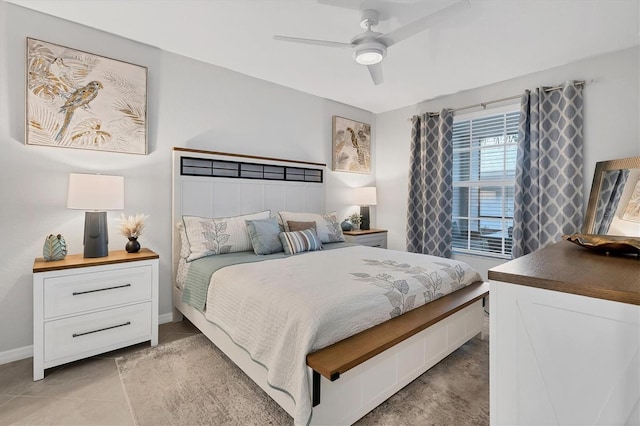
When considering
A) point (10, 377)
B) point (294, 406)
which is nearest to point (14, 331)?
point (10, 377)

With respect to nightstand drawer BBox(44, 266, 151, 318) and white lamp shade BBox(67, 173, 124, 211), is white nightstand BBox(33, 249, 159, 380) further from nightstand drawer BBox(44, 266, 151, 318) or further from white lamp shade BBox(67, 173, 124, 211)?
white lamp shade BBox(67, 173, 124, 211)

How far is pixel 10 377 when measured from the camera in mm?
2072

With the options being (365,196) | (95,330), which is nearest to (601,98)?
(365,196)

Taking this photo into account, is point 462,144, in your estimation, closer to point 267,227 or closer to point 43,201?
point 267,227

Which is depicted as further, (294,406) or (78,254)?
(78,254)

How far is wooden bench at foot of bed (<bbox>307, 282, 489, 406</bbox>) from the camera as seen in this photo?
4.56 ft

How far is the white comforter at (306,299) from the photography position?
152cm

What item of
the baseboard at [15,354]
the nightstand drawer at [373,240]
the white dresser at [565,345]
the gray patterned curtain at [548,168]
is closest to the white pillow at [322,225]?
→ the nightstand drawer at [373,240]

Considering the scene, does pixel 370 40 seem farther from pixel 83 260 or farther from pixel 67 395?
pixel 67 395

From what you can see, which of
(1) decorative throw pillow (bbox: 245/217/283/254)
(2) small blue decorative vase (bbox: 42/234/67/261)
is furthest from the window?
(2) small blue decorative vase (bbox: 42/234/67/261)

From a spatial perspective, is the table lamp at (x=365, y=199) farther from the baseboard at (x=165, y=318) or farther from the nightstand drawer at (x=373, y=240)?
the baseboard at (x=165, y=318)

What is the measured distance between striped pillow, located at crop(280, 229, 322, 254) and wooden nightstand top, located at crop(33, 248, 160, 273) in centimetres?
115

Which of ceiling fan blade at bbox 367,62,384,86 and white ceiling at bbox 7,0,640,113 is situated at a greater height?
white ceiling at bbox 7,0,640,113

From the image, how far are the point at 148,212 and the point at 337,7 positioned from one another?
2.46 meters
